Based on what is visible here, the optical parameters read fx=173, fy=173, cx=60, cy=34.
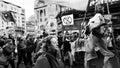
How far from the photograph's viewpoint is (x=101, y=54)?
3.59 meters

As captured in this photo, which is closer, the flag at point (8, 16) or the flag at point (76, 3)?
the flag at point (76, 3)

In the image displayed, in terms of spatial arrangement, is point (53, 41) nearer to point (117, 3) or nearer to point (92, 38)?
point (92, 38)

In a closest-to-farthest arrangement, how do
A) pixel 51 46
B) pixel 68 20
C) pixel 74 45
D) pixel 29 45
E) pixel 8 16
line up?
1. pixel 51 46
2. pixel 74 45
3. pixel 29 45
4. pixel 68 20
5. pixel 8 16

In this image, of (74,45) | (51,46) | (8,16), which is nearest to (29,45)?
(74,45)

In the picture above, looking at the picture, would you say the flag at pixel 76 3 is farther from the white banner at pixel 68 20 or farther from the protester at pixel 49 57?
the white banner at pixel 68 20

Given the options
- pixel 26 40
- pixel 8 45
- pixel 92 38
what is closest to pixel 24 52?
pixel 26 40

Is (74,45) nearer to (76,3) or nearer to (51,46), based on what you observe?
(76,3)

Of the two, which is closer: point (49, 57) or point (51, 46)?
point (49, 57)

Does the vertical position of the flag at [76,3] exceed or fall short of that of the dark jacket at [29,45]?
it exceeds it

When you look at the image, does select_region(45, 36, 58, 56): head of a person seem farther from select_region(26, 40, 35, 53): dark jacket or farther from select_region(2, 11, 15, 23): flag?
select_region(2, 11, 15, 23): flag

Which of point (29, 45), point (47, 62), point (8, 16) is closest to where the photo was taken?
point (47, 62)

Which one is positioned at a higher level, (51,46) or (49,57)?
(51,46)

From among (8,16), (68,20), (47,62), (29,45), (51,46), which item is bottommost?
(29,45)

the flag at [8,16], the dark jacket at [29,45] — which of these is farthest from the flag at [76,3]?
the flag at [8,16]
